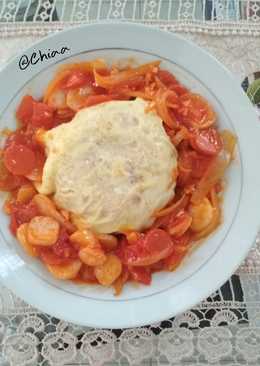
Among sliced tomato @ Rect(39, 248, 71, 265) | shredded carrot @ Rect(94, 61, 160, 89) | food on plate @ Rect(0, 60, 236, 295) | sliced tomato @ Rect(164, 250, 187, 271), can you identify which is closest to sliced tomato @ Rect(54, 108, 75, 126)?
food on plate @ Rect(0, 60, 236, 295)

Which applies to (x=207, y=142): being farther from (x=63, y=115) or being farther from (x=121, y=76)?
(x=63, y=115)

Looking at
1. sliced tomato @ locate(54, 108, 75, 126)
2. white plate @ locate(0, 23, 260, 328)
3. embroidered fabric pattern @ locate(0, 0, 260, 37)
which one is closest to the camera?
white plate @ locate(0, 23, 260, 328)

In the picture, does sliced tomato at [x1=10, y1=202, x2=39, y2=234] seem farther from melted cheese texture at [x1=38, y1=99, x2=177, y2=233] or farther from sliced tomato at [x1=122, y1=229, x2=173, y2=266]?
sliced tomato at [x1=122, y1=229, x2=173, y2=266]

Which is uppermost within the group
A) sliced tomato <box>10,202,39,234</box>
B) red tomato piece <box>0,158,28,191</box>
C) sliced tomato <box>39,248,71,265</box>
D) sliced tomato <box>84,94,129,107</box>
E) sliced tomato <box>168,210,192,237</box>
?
sliced tomato <box>84,94,129,107</box>

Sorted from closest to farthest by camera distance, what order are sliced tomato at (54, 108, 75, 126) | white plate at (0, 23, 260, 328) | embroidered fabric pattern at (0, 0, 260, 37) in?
white plate at (0, 23, 260, 328), sliced tomato at (54, 108, 75, 126), embroidered fabric pattern at (0, 0, 260, 37)

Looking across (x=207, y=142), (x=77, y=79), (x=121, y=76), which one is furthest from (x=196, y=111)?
(x=77, y=79)

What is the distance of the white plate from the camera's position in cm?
152

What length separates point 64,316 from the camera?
151 cm

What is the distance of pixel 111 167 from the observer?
61.0 inches

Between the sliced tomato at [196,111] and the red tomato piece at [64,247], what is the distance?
46 cm

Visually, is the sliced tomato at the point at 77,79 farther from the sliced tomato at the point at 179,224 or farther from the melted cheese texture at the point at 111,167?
the sliced tomato at the point at 179,224

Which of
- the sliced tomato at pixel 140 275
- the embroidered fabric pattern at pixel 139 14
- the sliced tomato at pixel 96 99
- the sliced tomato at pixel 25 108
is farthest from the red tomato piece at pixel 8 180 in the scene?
the embroidered fabric pattern at pixel 139 14

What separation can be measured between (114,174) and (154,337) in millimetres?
476

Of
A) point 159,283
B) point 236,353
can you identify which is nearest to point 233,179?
point 159,283
